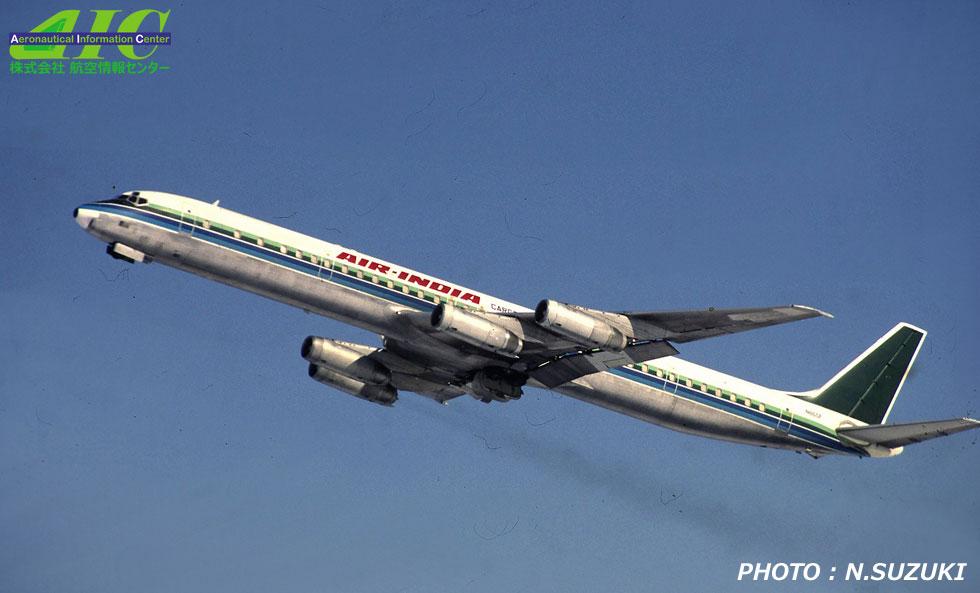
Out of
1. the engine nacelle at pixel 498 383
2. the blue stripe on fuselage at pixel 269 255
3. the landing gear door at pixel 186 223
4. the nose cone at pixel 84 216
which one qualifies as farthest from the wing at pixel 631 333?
the nose cone at pixel 84 216

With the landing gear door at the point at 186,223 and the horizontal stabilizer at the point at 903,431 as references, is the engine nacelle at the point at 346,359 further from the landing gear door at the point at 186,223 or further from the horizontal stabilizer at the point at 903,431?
the horizontal stabilizer at the point at 903,431

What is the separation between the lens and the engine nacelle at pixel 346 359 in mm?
60469

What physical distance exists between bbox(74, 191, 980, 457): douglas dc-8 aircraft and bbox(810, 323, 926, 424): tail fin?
65.5 inches

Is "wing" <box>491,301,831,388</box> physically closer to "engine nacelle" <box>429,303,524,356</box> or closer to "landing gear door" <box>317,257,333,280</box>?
"engine nacelle" <box>429,303,524,356</box>

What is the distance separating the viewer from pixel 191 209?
53062mm

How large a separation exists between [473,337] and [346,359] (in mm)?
10166

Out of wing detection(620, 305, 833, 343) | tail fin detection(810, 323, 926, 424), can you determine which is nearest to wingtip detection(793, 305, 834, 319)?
wing detection(620, 305, 833, 343)

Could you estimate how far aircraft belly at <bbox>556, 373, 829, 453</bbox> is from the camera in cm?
5944

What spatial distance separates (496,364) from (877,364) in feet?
76.3

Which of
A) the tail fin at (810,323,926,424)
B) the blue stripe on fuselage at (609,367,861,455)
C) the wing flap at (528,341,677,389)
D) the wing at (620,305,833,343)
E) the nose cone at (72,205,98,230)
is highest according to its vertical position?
the tail fin at (810,323,926,424)

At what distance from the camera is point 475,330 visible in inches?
2096

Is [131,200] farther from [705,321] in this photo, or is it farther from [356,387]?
[705,321]

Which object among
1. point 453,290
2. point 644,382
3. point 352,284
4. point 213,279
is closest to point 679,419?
point 644,382

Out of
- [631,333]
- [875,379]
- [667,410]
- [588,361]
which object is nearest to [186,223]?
[588,361]
